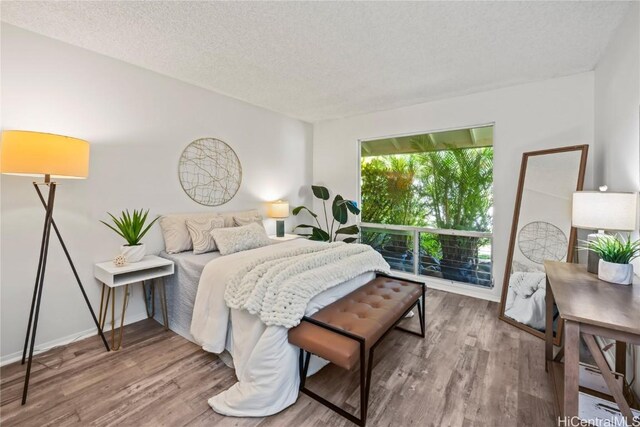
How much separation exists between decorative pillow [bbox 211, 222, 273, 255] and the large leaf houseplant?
1326 millimetres

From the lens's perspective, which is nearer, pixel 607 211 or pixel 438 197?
pixel 607 211

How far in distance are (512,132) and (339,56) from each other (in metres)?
2.18

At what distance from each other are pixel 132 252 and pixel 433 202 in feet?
11.5

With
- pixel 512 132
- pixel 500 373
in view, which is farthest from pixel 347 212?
pixel 500 373

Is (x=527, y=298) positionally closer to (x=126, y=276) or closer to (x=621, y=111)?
(x=621, y=111)

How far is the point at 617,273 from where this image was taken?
1525 millimetres

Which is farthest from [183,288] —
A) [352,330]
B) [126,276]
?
[352,330]

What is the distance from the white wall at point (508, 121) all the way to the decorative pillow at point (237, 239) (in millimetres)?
2410

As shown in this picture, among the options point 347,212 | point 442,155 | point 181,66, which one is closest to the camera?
point 181,66

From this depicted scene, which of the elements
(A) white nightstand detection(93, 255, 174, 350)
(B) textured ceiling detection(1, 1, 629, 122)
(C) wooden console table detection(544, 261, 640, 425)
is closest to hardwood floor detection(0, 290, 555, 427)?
(A) white nightstand detection(93, 255, 174, 350)

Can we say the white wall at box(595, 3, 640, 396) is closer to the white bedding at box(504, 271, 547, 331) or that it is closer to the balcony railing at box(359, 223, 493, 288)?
the white bedding at box(504, 271, 547, 331)

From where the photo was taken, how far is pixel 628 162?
1901 millimetres

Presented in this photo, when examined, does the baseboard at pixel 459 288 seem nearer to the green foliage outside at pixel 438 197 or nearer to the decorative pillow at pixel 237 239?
the green foliage outside at pixel 438 197

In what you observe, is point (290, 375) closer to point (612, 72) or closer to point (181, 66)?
point (181, 66)
